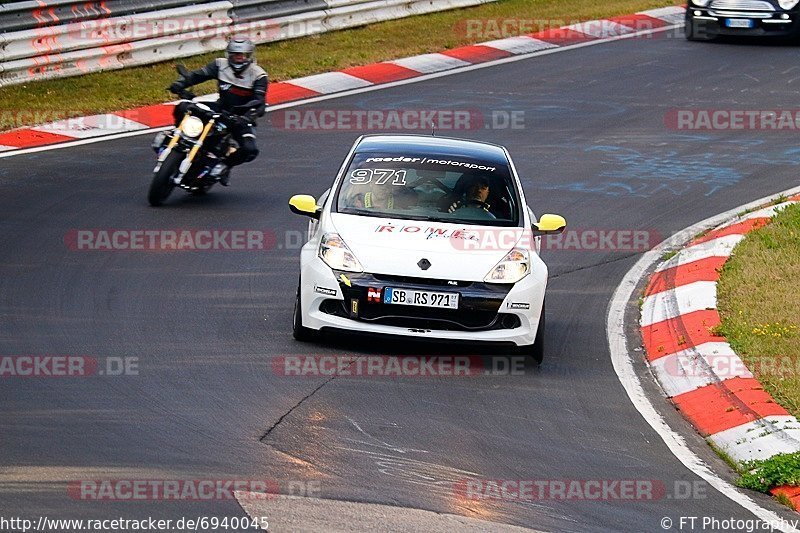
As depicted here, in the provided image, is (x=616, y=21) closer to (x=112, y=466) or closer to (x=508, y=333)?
(x=508, y=333)

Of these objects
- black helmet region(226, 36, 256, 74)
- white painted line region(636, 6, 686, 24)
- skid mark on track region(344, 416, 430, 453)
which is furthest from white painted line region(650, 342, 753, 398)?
white painted line region(636, 6, 686, 24)

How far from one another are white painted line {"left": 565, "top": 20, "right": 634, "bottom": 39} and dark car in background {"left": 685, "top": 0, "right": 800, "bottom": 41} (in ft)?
4.73

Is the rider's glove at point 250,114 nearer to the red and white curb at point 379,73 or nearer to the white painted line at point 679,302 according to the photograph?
the red and white curb at point 379,73

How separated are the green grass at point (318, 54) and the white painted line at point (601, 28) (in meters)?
0.30

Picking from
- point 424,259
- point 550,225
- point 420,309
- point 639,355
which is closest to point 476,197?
point 550,225

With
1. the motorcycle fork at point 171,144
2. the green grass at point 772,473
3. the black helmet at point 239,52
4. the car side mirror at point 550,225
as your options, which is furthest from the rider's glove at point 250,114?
the green grass at point 772,473

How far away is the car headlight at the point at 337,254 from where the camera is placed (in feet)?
32.0

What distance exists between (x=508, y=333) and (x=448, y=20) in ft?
51.2

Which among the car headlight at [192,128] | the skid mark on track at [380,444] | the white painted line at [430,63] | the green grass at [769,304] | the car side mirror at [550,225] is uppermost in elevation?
the car headlight at [192,128]

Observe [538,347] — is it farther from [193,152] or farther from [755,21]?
[755,21]

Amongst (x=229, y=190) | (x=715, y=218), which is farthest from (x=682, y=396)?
(x=229, y=190)

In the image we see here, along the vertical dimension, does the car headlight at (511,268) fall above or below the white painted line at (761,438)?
above

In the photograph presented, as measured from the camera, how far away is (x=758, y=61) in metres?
22.4

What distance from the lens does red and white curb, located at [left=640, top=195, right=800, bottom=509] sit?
28.0 feet
